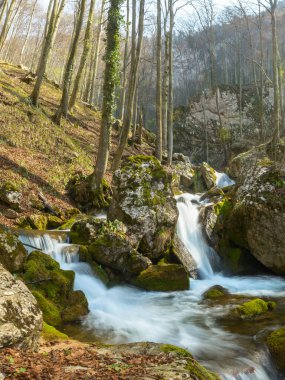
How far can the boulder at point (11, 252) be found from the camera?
6.77 metres

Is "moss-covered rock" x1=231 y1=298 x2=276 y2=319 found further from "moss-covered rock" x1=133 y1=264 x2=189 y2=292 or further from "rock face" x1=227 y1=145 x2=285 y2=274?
"rock face" x1=227 y1=145 x2=285 y2=274

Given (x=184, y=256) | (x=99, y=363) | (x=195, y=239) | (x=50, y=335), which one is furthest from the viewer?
(x=195, y=239)

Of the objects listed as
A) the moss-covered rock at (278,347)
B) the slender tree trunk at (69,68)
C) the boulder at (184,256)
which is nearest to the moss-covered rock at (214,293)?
the boulder at (184,256)

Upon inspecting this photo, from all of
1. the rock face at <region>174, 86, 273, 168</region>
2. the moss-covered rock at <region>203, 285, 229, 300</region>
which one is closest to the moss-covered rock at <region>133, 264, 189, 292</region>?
the moss-covered rock at <region>203, 285, 229, 300</region>

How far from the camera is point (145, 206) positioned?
11.1 m

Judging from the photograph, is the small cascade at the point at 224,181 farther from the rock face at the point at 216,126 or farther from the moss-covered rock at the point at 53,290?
the moss-covered rock at the point at 53,290

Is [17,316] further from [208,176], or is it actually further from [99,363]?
[208,176]

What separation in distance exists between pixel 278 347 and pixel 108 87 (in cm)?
1076

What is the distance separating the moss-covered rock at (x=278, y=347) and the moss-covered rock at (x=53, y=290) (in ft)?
11.7

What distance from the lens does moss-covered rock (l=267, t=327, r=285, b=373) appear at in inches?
217

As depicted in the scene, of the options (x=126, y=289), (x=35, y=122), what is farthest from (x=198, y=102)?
(x=126, y=289)

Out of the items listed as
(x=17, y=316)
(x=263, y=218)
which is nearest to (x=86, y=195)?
(x=263, y=218)

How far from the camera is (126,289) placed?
916cm

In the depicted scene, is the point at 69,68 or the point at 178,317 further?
the point at 69,68
